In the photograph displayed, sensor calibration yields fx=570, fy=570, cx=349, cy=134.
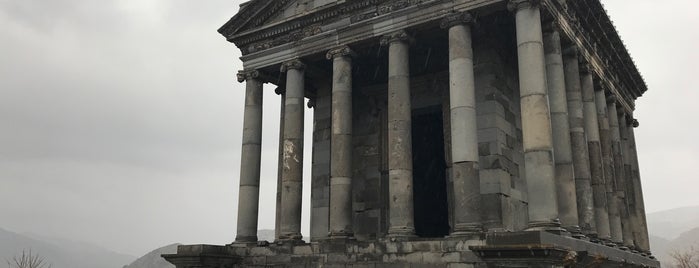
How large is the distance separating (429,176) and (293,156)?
19.5 ft

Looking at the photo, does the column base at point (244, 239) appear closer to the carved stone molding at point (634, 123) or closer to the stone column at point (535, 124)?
the stone column at point (535, 124)

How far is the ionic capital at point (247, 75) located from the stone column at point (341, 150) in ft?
11.2

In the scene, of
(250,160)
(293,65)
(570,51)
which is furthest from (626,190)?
(250,160)

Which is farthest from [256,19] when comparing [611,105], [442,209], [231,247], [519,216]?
[611,105]

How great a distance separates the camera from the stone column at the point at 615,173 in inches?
803

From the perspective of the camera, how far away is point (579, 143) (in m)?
17.7

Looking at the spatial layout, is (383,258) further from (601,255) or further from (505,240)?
(601,255)

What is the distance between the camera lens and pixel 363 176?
850 inches

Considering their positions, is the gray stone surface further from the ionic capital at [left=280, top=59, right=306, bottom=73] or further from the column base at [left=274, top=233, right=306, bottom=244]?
the ionic capital at [left=280, top=59, right=306, bottom=73]

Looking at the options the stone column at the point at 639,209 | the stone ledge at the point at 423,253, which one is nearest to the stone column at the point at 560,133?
the stone ledge at the point at 423,253

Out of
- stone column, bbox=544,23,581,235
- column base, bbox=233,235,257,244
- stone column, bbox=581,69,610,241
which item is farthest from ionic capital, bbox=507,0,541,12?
column base, bbox=233,235,257,244

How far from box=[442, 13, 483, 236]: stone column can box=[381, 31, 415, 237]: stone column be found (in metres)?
1.39

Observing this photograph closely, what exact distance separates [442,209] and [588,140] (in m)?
5.79

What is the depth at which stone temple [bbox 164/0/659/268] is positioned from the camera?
49.1 ft
